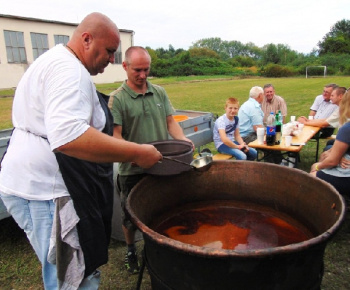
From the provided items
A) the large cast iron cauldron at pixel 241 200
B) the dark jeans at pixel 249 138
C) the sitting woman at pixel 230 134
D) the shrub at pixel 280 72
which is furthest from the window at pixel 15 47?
the large cast iron cauldron at pixel 241 200

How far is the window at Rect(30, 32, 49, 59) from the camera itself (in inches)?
1230

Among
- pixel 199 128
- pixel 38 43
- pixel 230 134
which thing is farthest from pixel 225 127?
pixel 38 43

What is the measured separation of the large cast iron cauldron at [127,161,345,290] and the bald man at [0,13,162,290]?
12.3 inches

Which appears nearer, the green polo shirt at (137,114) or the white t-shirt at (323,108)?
the green polo shirt at (137,114)

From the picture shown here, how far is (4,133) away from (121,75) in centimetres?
3416

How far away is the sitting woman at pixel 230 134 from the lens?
452 centimetres

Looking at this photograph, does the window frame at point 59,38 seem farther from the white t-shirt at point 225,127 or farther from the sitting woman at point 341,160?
the sitting woman at point 341,160

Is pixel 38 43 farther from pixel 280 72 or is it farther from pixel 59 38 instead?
pixel 280 72

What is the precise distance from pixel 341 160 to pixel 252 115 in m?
2.30

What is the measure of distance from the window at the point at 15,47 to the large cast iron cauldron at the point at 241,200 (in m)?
33.0

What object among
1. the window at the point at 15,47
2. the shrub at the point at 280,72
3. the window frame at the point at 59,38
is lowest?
the shrub at the point at 280,72

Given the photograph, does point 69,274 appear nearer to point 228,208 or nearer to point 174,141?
A: point 174,141

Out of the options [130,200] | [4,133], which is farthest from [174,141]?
[4,133]

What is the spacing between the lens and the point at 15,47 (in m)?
30.0
